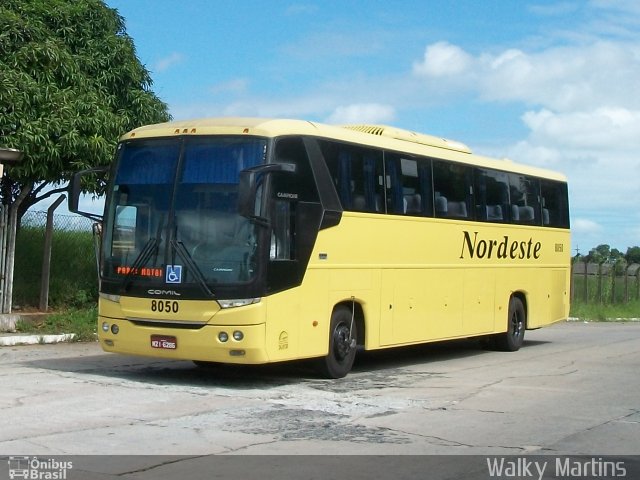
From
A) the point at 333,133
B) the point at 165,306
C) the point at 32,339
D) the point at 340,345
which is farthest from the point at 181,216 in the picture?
the point at 32,339

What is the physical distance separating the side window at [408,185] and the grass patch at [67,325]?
6936 mm

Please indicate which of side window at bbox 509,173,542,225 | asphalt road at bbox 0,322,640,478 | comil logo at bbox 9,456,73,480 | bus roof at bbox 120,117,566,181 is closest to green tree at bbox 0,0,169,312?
asphalt road at bbox 0,322,640,478

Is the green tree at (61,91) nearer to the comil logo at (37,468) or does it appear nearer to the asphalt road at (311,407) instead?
the asphalt road at (311,407)

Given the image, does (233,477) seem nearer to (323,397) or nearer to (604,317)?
(323,397)

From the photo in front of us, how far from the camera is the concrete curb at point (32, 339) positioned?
57.1 ft

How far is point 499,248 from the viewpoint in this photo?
730 inches

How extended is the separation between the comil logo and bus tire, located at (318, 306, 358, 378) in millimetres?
6077

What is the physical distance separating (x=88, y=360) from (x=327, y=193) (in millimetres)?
4984

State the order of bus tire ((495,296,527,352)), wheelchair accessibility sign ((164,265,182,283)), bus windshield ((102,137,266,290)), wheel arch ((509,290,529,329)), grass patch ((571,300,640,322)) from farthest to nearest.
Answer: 1. grass patch ((571,300,640,322))
2. wheel arch ((509,290,529,329))
3. bus tire ((495,296,527,352))
4. wheelchair accessibility sign ((164,265,182,283))
5. bus windshield ((102,137,266,290))

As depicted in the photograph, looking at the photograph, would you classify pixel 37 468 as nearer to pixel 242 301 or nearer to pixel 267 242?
pixel 242 301

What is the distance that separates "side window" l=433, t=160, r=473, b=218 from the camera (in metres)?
16.6

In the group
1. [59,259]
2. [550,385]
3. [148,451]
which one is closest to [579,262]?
[59,259]

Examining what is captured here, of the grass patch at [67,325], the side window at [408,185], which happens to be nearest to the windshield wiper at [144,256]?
the side window at [408,185]

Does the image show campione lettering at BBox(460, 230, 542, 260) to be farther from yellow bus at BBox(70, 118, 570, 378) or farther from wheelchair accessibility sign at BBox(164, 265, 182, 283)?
wheelchair accessibility sign at BBox(164, 265, 182, 283)
